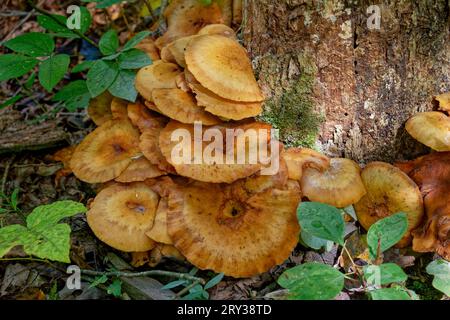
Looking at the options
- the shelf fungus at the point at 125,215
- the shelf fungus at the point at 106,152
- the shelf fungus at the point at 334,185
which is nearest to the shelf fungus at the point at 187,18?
the shelf fungus at the point at 106,152

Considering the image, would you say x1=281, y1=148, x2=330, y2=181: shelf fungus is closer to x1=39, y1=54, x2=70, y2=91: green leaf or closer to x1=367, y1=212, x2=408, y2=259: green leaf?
x1=367, y1=212, x2=408, y2=259: green leaf

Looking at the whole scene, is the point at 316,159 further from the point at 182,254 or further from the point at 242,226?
the point at 182,254

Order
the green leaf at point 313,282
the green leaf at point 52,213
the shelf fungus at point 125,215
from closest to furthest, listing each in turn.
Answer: the green leaf at point 313,282, the green leaf at point 52,213, the shelf fungus at point 125,215

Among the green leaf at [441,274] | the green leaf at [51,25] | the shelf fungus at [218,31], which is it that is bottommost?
the green leaf at [441,274]

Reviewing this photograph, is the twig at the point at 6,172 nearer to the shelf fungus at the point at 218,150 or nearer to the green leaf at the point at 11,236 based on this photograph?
the green leaf at the point at 11,236

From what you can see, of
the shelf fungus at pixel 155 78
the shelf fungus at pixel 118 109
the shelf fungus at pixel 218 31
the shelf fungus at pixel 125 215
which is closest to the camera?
the shelf fungus at pixel 125 215
